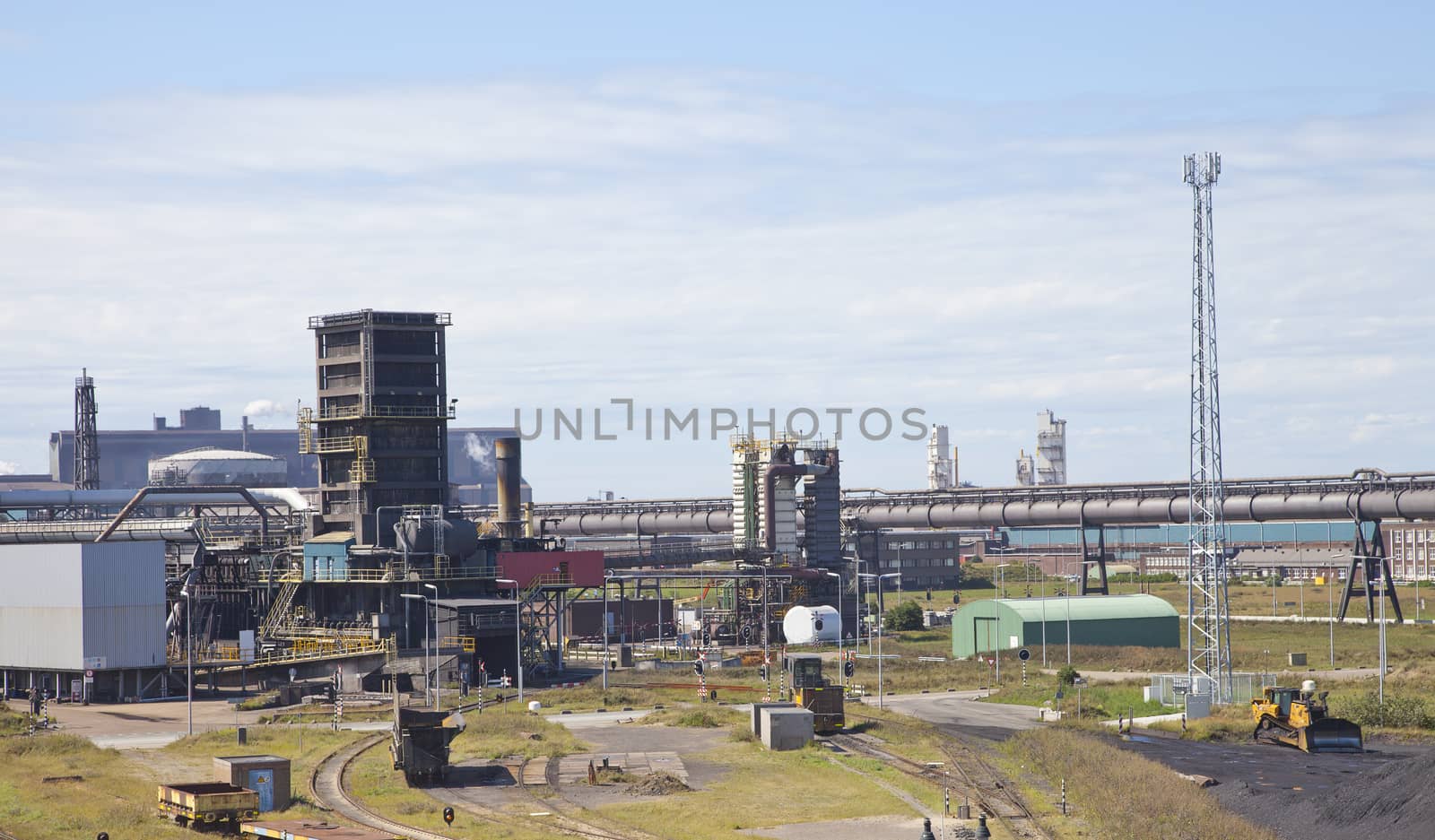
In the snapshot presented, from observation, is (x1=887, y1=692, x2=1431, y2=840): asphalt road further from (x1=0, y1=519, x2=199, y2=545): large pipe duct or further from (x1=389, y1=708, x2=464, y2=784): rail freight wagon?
(x1=0, y1=519, x2=199, y2=545): large pipe duct

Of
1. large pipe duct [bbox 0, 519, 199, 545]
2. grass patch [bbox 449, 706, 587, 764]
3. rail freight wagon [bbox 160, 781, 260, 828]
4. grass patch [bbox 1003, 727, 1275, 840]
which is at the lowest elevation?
grass patch [bbox 449, 706, 587, 764]

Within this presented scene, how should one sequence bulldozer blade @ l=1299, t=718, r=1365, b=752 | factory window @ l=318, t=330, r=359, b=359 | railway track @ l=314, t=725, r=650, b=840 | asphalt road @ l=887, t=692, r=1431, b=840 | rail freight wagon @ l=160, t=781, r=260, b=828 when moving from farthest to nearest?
1. factory window @ l=318, t=330, r=359, b=359
2. bulldozer blade @ l=1299, t=718, r=1365, b=752
3. asphalt road @ l=887, t=692, r=1431, b=840
4. rail freight wagon @ l=160, t=781, r=260, b=828
5. railway track @ l=314, t=725, r=650, b=840

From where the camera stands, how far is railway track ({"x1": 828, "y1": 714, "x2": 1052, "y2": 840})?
39.7 metres

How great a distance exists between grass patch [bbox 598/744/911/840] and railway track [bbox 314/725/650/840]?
1360 millimetres

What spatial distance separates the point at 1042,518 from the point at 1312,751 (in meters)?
67.0

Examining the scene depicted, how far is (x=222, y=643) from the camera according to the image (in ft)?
291

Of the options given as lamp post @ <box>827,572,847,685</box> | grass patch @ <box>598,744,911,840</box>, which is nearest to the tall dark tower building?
lamp post @ <box>827,572,847,685</box>

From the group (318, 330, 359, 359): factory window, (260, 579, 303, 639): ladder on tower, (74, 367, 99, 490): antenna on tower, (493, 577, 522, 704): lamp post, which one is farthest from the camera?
(74, 367, 99, 490): antenna on tower

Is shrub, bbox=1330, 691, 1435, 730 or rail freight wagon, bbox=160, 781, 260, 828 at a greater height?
rail freight wagon, bbox=160, 781, 260, 828

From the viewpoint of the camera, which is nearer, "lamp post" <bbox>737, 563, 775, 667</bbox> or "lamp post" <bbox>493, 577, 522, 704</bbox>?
"lamp post" <bbox>493, 577, 522, 704</bbox>

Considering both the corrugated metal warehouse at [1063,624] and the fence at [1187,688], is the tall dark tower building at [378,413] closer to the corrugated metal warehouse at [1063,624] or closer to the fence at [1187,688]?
the corrugated metal warehouse at [1063,624]

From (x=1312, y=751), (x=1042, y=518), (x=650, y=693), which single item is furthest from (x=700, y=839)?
(x=1042, y=518)

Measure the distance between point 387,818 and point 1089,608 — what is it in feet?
189

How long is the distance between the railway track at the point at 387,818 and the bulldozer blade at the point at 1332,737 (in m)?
26.9
